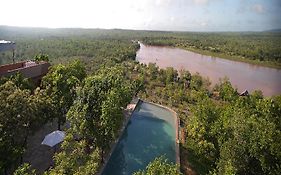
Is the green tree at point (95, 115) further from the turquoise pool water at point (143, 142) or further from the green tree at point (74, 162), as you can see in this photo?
the turquoise pool water at point (143, 142)

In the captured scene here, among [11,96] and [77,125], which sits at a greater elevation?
[11,96]

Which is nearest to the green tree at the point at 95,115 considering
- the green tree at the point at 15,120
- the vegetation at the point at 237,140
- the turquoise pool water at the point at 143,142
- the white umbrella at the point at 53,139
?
the white umbrella at the point at 53,139

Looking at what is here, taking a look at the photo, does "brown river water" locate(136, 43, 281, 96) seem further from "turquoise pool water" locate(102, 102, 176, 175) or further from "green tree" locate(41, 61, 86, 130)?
"green tree" locate(41, 61, 86, 130)

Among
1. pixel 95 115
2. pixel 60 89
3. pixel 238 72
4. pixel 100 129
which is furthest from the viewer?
pixel 238 72

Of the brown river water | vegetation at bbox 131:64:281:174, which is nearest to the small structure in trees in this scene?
vegetation at bbox 131:64:281:174

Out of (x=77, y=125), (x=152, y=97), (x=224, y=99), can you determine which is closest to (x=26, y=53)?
(x=152, y=97)

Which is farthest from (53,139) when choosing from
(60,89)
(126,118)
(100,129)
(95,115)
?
(126,118)

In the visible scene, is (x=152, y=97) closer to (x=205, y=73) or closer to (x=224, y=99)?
(x=224, y=99)

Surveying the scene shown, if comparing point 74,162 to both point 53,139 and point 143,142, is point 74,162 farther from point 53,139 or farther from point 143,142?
point 143,142
